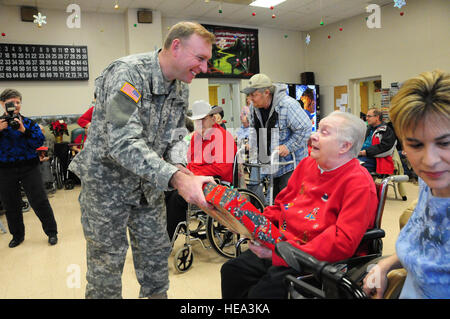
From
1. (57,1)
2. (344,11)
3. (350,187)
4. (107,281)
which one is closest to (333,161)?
(350,187)

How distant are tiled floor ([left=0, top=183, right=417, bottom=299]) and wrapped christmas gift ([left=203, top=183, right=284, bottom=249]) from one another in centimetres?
119

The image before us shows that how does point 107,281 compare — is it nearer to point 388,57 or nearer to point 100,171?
point 100,171

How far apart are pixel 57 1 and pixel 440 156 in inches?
280

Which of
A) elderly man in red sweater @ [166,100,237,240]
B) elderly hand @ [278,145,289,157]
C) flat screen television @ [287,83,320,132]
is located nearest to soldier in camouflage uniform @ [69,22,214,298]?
elderly man in red sweater @ [166,100,237,240]

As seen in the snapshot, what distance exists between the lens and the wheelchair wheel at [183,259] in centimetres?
266

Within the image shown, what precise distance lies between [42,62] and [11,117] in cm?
411

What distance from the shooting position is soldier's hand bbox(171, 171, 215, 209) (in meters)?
1.18

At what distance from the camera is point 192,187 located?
120 cm

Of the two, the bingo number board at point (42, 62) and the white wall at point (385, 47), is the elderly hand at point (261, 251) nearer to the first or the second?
the white wall at point (385, 47)

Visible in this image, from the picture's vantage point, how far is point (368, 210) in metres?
1.43

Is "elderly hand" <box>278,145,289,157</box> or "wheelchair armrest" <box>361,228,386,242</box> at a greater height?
"elderly hand" <box>278,145,289,157</box>

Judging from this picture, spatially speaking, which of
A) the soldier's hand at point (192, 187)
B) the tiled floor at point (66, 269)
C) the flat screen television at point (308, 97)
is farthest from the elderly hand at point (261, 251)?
the flat screen television at point (308, 97)

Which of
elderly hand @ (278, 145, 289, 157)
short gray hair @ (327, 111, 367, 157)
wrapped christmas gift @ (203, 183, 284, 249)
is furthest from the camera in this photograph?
elderly hand @ (278, 145, 289, 157)

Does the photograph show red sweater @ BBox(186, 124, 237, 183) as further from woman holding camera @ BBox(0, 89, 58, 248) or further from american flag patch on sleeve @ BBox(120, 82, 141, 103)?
american flag patch on sleeve @ BBox(120, 82, 141, 103)
